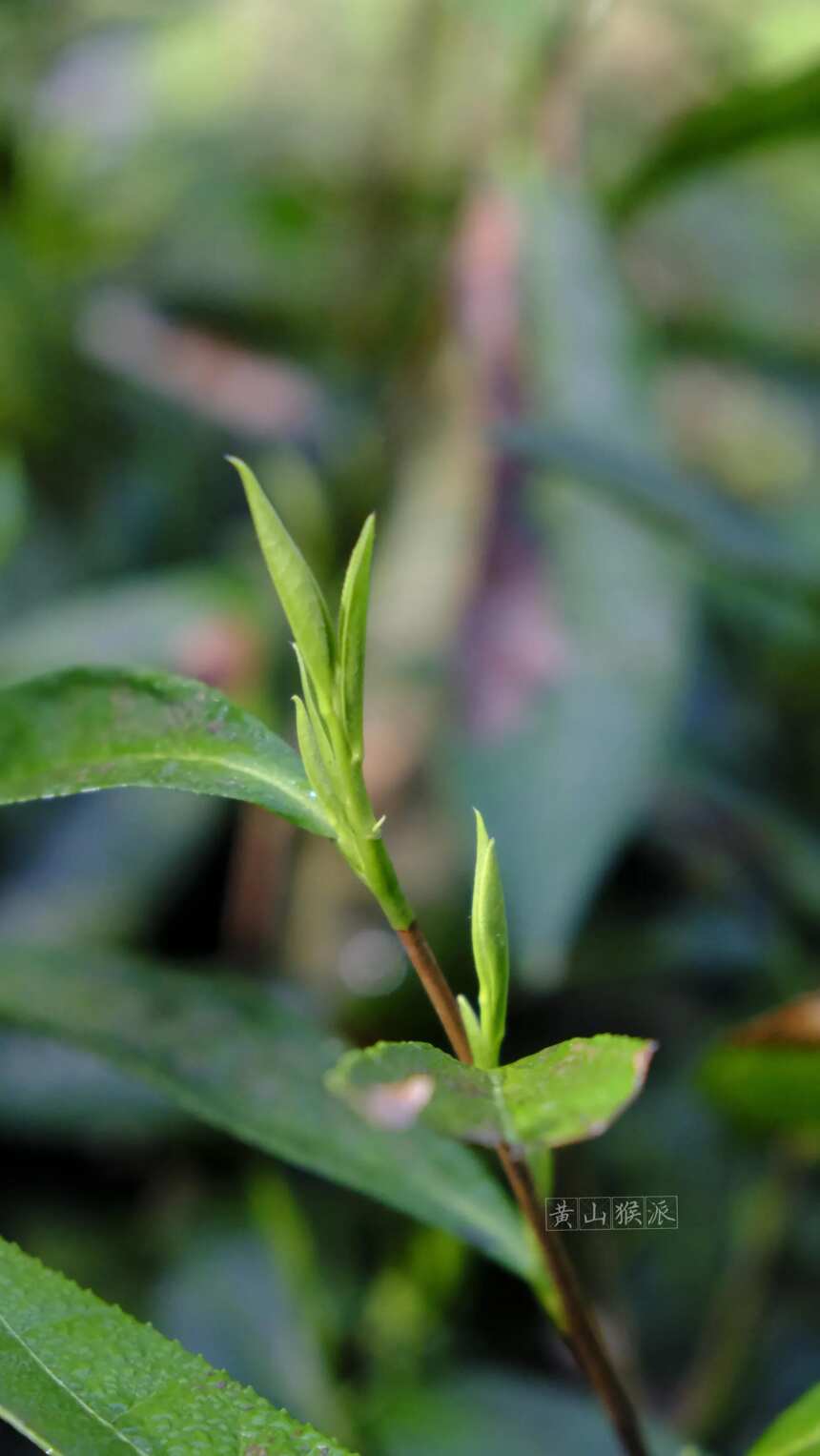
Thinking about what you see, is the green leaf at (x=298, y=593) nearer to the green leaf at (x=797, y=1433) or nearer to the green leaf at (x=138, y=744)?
the green leaf at (x=138, y=744)

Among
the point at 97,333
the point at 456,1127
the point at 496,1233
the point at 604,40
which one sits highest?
the point at 604,40

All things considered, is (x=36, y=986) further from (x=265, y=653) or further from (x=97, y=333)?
(x=97, y=333)

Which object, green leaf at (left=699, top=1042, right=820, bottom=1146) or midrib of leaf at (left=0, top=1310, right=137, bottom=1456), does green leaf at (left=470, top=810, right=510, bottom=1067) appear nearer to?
midrib of leaf at (left=0, top=1310, right=137, bottom=1456)

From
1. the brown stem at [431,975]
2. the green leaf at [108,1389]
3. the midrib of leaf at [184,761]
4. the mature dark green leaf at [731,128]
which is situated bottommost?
the green leaf at [108,1389]

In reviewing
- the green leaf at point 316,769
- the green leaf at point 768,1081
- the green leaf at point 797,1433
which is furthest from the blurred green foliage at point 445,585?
the green leaf at point 316,769

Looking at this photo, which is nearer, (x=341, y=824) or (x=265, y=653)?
(x=341, y=824)

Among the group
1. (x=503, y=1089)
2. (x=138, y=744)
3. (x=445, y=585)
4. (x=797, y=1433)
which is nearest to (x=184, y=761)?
(x=138, y=744)

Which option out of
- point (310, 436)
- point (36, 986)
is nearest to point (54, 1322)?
point (36, 986)
